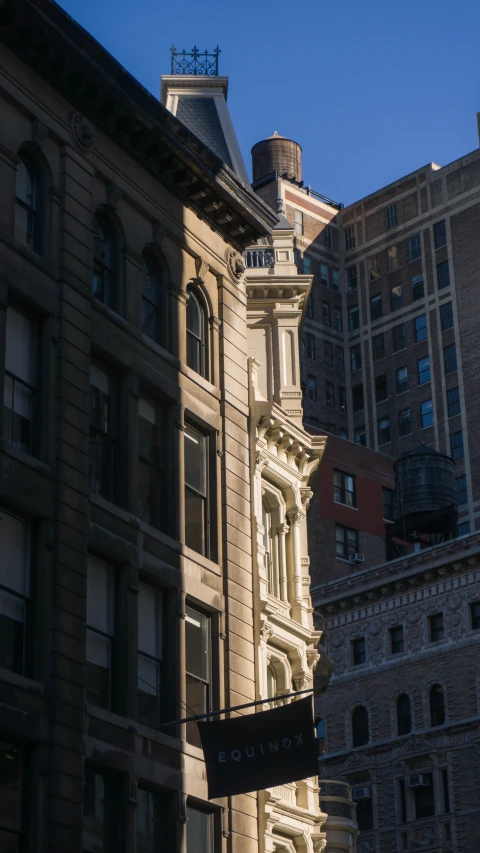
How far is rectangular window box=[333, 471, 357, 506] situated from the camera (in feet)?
318

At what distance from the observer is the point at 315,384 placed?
136 m

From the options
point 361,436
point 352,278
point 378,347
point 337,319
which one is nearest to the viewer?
point 361,436

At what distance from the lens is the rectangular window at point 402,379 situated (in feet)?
431

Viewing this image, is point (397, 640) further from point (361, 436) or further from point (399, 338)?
point (399, 338)

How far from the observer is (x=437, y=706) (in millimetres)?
74188

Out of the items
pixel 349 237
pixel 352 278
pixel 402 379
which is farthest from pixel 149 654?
pixel 349 237

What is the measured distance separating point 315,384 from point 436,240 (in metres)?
16.1

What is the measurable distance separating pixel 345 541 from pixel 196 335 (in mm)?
62249

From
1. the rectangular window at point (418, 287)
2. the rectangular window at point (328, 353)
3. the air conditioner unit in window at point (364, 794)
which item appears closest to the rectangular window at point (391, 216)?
the rectangular window at point (418, 287)

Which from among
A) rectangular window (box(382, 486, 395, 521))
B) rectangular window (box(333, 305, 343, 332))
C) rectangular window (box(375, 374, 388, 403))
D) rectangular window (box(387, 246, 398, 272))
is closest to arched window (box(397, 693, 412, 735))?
rectangular window (box(382, 486, 395, 521))

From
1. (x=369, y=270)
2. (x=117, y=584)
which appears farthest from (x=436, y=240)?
(x=117, y=584)

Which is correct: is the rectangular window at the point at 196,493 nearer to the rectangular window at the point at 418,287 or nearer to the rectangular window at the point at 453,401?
the rectangular window at the point at 453,401

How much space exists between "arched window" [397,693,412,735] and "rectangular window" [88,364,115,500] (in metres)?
47.6

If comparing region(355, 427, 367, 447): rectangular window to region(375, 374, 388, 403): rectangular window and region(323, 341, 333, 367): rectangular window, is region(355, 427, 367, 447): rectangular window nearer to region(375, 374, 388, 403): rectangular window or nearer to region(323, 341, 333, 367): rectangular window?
region(375, 374, 388, 403): rectangular window
